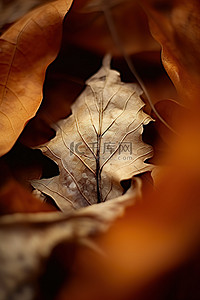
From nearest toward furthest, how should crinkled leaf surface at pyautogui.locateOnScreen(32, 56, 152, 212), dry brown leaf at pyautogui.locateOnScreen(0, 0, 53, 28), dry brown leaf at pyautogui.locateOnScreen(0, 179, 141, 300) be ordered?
1. dry brown leaf at pyautogui.locateOnScreen(0, 179, 141, 300)
2. crinkled leaf surface at pyautogui.locateOnScreen(32, 56, 152, 212)
3. dry brown leaf at pyautogui.locateOnScreen(0, 0, 53, 28)

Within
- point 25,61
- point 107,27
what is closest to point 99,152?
point 25,61

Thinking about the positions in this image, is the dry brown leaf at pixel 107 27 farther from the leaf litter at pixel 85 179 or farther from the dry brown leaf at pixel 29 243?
the dry brown leaf at pixel 29 243

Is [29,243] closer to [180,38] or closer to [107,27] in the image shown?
[180,38]

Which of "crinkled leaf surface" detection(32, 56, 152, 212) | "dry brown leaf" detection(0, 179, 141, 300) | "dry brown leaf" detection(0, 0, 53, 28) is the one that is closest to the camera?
"dry brown leaf" detection(0, 179, 141, 300)

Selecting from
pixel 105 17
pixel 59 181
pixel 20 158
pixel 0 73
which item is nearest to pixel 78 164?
pixel 59 181

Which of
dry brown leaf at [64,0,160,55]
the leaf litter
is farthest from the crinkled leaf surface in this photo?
dry brown leaf at [64,0,160,55]

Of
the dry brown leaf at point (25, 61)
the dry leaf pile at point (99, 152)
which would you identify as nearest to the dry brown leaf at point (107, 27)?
the dry leaf pile at point (99, 152)

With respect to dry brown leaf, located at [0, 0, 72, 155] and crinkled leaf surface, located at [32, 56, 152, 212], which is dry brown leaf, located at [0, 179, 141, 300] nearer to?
crinkled leaf surface, located at [32, 56, 152, 212]
